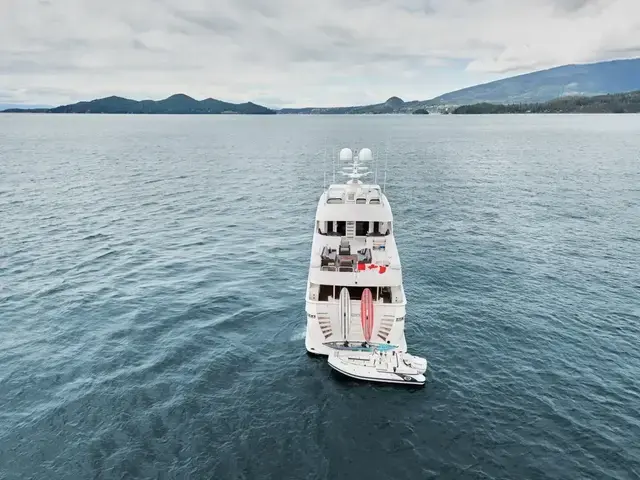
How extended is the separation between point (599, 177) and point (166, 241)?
8264 centimetres

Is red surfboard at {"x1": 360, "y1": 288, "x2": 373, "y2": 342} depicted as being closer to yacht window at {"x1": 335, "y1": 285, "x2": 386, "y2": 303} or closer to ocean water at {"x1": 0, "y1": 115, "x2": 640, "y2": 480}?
yacht window at {"x1": 335, "y1": 285, "x2": 386, "y2": 303}

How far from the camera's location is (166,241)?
54.0 metres

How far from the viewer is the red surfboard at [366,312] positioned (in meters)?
29.1

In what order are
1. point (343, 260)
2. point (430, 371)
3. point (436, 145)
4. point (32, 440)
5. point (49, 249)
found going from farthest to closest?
point (436, 145) → point (49, 249) → point (343, 260) → point (430, 371) → point (32, 440)

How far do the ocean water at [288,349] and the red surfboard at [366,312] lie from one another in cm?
347

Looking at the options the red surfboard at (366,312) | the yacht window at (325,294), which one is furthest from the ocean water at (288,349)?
the yacht window at (325,294)

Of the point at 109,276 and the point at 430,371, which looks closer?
the point at 430,371

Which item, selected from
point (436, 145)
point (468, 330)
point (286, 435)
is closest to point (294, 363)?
point (286, 435)

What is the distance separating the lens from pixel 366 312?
2909 centimetres

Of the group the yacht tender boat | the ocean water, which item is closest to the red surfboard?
the yacht tender boat

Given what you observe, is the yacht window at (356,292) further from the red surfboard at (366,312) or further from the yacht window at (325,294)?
the red surfboard at (366,312)

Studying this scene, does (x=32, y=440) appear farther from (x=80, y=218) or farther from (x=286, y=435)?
(x=80, y=218)

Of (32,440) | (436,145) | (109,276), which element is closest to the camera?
(32,440)

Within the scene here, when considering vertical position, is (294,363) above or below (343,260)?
below
